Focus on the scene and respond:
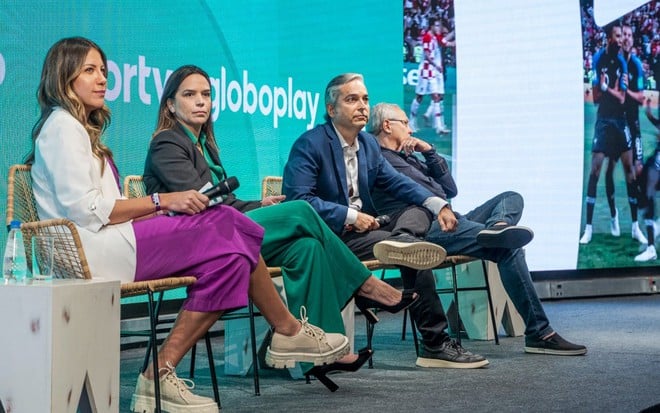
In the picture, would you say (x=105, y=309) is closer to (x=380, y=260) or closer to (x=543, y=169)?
Answer: (x=380, y=260)

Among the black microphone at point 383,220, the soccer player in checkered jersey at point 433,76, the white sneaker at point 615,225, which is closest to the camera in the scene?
the black microphone at point 383,220

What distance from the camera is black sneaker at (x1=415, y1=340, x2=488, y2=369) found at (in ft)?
12.7

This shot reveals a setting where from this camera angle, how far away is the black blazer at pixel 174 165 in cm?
320

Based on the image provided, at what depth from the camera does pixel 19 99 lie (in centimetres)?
405

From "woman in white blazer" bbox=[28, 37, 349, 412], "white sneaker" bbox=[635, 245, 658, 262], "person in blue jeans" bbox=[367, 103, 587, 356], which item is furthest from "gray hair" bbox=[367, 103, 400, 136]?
"white sneaker" bbox=[635, 245, 658, 262]

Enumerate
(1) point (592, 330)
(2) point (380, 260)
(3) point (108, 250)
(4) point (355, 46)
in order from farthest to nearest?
(4) point (355, 46)
(1) point (592, 330)
(2) point (380, 260)
(3) point (108, 250)

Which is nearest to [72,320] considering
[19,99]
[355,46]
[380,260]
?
[380,260]

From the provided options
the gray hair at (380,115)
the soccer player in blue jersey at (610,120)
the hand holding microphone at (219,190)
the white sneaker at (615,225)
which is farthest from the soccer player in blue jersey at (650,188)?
the hand holding microphone at (219,190)

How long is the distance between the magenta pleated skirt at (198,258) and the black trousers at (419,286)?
116 centimetres

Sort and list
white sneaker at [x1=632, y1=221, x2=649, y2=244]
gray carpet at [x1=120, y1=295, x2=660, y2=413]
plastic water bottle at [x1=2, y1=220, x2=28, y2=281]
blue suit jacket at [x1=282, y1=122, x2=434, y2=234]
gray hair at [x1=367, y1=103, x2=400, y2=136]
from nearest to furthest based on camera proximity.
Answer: plastic water bottle at [x1=2, y1=220, x2=28, y2=281] → gray carpet at [x1=120, y1=295, x2=660, y2=413] → blue suit jacket at [x1=282, y1=122, x2=434, y2=234] → gray hair at [x1=367, y1=103, x2=400, y2=136] → white sneaker at [x1=632, y1=221, x2=649, y2=244]

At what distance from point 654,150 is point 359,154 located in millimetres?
4334

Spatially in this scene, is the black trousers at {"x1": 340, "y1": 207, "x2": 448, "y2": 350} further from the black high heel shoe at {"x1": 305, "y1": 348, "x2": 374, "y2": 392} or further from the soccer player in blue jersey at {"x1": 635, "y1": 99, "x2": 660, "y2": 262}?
the soccer player in blue jersey at {"x1": 635, "y1": 99, "x2": 660, "y2": 262}

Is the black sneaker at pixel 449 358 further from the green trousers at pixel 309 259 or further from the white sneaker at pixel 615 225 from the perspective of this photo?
the white sneaker at pixel 615 225

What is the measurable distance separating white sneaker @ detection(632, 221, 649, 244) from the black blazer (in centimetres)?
506
